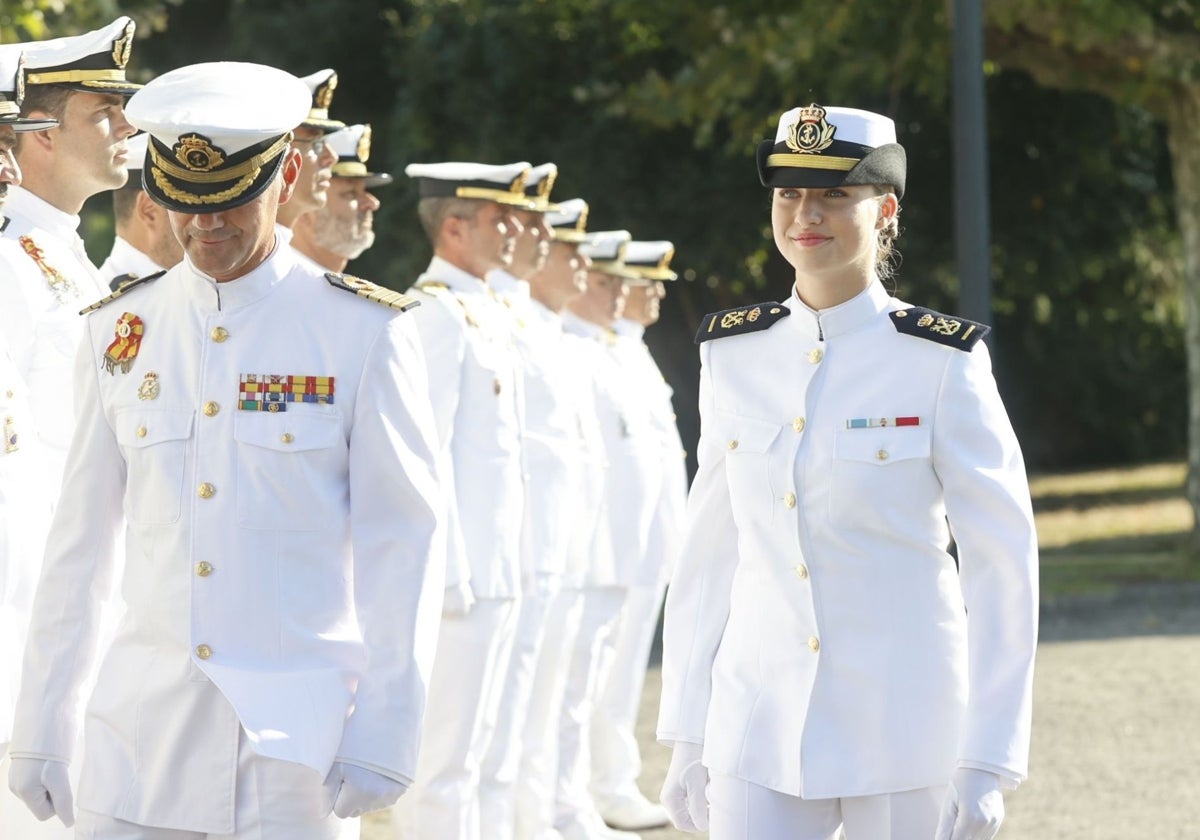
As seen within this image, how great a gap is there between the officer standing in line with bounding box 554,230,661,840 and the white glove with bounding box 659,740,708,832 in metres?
3.32

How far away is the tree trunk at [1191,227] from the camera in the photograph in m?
15.4

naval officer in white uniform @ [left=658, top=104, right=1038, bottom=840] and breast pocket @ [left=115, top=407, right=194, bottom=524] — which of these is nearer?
breast pocket @ [left=115, top=407, right=194, bottom=524]

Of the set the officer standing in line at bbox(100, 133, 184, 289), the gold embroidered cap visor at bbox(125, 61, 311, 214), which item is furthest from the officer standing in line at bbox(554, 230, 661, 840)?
the gold embroidered cap visor at bbox(125, 61, 311, 214)

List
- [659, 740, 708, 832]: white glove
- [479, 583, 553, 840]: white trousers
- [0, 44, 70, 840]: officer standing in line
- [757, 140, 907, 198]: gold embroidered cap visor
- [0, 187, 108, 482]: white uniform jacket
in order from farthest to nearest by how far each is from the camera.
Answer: [479, 583, 553, 840]: white trousers < [0, 187, 108, 482]: white uniform jacket < [0, 44, 70, 840]: officer standing in line < [659, 740, 708, 832]: white glove < [757, 140, 907, 198]: gold embroidered cap visor

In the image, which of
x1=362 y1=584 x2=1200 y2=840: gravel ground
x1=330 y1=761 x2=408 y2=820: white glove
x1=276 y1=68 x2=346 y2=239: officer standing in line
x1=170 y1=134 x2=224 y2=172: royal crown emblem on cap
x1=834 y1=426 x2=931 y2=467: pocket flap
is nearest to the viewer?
x1=330 y1=761 x2=408 y2=820: white glove

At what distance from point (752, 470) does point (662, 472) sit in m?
5.16

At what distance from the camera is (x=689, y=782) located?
13.2ft

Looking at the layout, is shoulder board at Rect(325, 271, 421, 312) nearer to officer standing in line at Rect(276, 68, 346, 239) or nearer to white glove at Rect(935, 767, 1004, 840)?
white glove at Rect(935, 767, 1004, 840)

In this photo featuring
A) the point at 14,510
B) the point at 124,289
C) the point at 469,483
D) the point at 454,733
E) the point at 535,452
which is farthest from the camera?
the point at 535,452

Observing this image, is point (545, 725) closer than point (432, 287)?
No

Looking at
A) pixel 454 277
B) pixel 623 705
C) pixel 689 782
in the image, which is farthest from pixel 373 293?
pixel 623 705

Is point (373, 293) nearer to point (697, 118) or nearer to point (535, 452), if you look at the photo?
point (535, 452)

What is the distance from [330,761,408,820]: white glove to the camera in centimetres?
338

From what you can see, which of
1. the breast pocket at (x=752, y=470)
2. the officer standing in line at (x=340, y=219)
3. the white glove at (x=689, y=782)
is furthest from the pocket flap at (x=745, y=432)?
the officer standing in line at (x=340, y=219)
